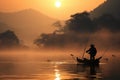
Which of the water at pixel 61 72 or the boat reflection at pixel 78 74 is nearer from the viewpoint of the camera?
the boat reflection at pixel 78 74

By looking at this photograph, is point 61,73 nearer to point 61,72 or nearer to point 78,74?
point 61,72

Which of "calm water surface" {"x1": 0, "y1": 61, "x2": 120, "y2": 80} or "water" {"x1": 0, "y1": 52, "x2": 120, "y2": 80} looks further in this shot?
"water" {"x1": 0, "y1": 52, "x2": 120, "y2": 80}

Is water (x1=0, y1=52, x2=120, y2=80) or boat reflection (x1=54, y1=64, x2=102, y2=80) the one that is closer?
boat reflection (x1=54, y1=64, x2=102, y2=80)

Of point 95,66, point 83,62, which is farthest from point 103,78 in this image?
point 83,62

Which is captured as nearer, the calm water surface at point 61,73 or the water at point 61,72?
the calm water surface at point 61,73

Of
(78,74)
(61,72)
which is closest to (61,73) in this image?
(61,72)

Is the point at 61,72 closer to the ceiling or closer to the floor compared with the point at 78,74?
closer to the ceiling

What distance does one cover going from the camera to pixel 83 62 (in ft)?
265

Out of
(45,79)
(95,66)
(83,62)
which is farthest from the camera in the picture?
(83,62)

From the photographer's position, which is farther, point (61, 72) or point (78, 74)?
point (61, 72)

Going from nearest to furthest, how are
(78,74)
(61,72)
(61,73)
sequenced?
(78,74) < (61,73) < (61,72)

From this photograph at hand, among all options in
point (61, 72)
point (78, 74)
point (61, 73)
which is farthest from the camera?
point (61, 72)

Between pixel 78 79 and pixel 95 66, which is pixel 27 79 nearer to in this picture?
pixel 78 79

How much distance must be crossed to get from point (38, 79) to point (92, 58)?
30.5 meters
